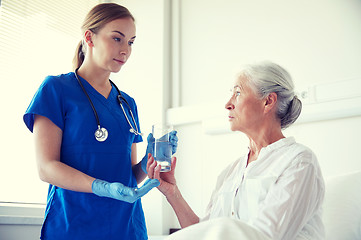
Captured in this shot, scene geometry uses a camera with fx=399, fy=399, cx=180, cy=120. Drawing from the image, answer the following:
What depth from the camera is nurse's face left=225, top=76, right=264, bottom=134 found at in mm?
1680

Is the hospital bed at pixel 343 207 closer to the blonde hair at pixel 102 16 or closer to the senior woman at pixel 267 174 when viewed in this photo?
the senior woman at pixel 267 174

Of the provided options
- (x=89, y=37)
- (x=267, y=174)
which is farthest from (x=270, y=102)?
(x=89, y=37)

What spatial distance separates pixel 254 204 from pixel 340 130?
104 cm

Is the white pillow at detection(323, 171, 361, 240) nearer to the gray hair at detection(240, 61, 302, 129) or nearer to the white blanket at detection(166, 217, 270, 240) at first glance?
the gray hair at detection(240, 61, 302, 129)

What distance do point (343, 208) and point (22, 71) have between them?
227 cm

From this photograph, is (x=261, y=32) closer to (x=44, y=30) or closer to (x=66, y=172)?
(x=44, y=30)

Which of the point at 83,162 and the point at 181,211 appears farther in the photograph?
the point at 181,211

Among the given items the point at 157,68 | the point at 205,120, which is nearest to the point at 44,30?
the point at 157,68

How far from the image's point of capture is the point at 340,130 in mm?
Answer: 2277

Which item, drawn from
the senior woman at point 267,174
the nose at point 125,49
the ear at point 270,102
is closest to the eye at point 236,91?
the senior woman at point 267,174

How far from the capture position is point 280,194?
4.47ft

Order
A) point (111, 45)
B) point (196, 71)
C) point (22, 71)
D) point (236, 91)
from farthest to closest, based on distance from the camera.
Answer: point (196, 71) < point (22, 71) < point (236, 91) < point (111, 45)

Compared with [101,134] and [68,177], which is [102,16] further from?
[68,177]

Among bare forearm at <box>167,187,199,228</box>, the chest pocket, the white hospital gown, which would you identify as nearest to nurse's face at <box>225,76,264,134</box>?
the white hospital gown
